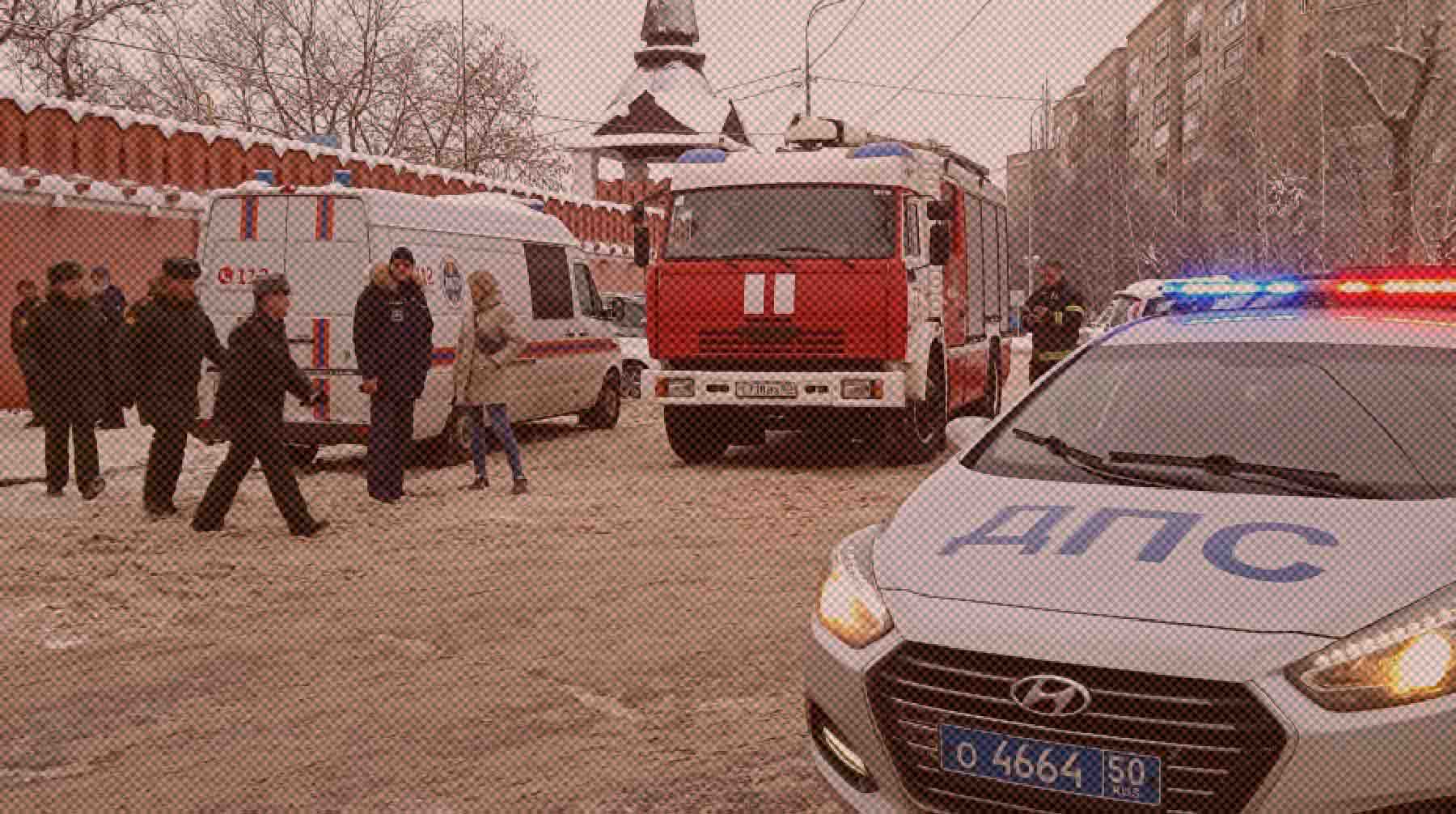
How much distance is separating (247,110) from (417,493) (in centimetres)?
4537

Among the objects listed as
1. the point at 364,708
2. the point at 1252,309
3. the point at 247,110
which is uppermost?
the point at 247,110

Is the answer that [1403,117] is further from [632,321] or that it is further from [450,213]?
[450,213]

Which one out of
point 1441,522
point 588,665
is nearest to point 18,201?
point 588,665

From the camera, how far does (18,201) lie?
19.5 meters

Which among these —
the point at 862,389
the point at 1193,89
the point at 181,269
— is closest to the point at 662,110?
the point at 1193,89

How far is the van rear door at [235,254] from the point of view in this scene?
515 inches

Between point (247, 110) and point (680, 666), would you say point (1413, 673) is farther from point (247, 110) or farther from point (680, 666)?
point (247, 110)

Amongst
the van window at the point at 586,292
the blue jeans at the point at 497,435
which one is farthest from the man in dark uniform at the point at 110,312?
the blue jeans at the point at 497,435

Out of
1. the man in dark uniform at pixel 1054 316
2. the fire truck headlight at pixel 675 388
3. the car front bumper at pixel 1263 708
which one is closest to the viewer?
the car front bumper at pixel 1263 708

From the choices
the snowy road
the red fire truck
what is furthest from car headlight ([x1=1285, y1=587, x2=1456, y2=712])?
the red fire truck

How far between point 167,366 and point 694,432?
5256 millimetres

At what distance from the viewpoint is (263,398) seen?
9820 millimetres

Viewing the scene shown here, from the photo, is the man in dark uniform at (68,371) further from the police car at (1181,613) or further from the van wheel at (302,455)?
the police car at (1181,613)

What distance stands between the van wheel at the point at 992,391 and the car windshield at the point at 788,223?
4741mm
